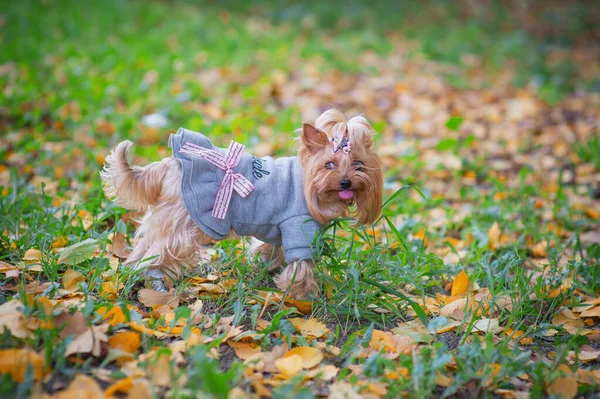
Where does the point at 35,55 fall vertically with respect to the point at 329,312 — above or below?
above

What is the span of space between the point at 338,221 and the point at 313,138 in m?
0.49

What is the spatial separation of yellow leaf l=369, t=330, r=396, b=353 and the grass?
0.06ft

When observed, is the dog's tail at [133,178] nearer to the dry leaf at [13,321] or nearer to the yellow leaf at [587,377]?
the dry leaf at [13,321]

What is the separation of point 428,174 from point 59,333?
3886mm

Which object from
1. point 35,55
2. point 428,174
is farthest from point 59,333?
point 35,55

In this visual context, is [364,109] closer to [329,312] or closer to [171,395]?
[329,312]

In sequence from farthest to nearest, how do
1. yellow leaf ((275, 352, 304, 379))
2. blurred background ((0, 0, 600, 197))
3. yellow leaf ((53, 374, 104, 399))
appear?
blurred background ((0, 0, 600, 197)) < yellow leaf ((275, 352, 304, 379)) < yellow leaf ((53, 374, 104, 399))

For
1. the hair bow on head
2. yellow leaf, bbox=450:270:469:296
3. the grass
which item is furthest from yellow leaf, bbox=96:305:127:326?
yellow leaf, bbox=450:270:469:296

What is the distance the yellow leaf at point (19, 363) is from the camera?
2.23 m

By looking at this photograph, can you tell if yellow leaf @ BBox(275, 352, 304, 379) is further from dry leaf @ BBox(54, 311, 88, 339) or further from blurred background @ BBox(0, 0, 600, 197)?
blurred background @ BBox(0, 0, 600, 197)

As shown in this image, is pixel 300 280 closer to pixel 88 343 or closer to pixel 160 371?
pixel 160 371

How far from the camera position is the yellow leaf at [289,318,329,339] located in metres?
2.88

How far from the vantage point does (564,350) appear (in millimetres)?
2709

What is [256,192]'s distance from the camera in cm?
312
